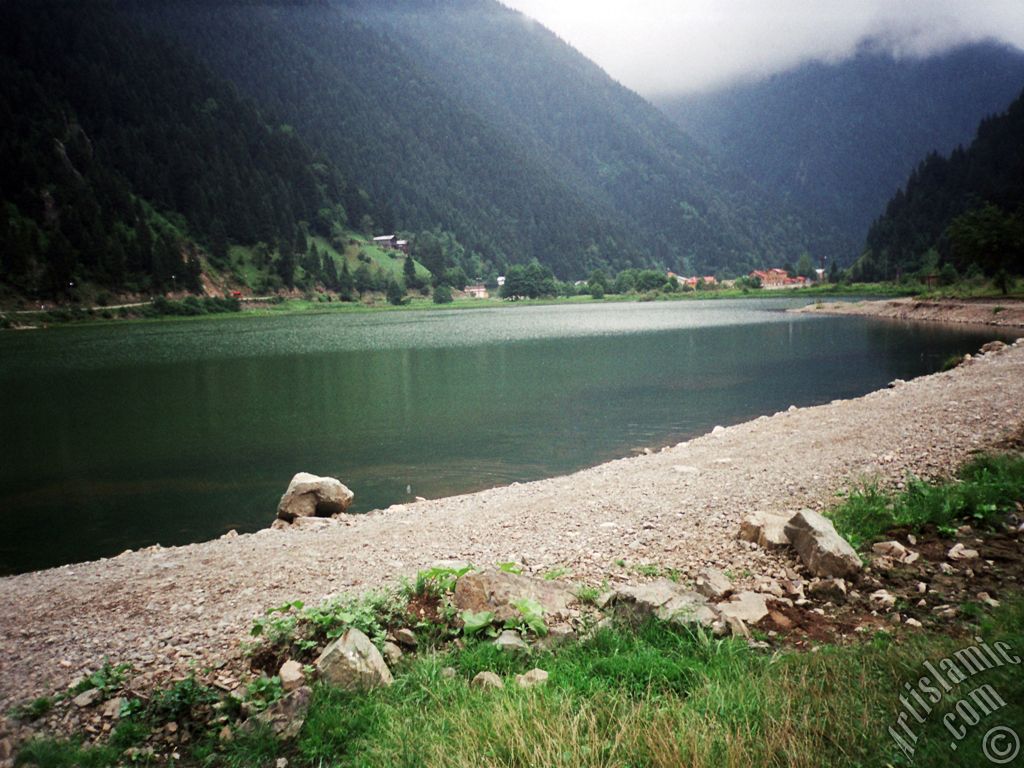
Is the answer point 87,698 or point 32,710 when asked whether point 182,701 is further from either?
point 32,710

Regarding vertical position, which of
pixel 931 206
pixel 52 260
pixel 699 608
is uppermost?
pixel 931 206

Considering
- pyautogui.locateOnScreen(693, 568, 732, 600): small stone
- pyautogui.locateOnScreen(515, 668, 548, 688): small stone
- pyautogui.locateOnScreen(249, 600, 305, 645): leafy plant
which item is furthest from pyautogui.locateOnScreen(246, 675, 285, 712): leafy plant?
pyautogui.locateOnScreen(693, 568, 732, 600): small stone

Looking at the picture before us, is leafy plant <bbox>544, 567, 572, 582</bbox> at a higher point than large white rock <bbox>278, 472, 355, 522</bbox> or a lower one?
higher

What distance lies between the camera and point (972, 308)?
7044cm

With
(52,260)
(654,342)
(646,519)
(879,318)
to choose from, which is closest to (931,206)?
(879,318)

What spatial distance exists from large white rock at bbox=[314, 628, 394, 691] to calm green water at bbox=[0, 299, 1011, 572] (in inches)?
413

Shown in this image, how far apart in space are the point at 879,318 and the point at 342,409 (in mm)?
79829

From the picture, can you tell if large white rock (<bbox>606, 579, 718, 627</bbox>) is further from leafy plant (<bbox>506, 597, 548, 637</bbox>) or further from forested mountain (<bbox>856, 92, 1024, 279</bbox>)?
forested mountain (<bbox>856, 92, 1024, 279</bbox>)

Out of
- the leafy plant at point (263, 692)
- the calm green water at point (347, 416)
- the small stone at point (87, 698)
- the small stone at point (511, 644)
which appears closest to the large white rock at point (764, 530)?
the small stone at point (511, 644)

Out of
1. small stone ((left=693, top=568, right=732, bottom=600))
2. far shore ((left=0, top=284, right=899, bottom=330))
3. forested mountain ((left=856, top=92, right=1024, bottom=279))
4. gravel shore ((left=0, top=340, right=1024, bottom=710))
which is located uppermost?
forested mountain ((left=856, top=92, right=1024, bottom=279))

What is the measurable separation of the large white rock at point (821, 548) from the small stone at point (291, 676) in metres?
5.29

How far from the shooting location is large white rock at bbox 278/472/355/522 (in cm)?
1369

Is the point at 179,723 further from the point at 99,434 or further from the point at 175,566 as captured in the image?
the point at 99,434

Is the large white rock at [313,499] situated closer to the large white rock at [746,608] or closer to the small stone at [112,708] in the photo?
the small stone at [112,708]
